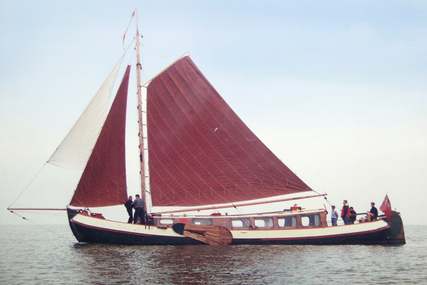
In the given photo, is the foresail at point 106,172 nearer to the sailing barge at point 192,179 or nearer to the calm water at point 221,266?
the sailing barge at point 192,179

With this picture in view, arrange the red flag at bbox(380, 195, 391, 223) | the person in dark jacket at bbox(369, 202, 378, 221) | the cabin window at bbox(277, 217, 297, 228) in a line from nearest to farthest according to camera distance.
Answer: the red flag at bbox(380, 195, 391, 223) → the cabin window at bbox(277, 217, 297, 228) → the person in dark jacket at bbox(369, 202, 378, 221)

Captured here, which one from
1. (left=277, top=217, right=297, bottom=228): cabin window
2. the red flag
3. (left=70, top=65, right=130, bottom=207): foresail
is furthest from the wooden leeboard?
the red flag

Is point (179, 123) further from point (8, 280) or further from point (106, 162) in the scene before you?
point (8, 280)

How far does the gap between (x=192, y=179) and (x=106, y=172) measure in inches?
232

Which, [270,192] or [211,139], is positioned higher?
[211,139]

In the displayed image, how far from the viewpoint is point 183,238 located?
32500mm

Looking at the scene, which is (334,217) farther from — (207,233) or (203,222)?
(203,222)

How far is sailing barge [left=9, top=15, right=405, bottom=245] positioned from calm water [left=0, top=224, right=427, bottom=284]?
3.00 feet

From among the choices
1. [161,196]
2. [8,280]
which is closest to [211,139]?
[161,196]

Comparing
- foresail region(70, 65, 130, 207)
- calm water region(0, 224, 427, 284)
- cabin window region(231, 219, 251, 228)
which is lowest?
calm water region(0, 224, 427, 284)

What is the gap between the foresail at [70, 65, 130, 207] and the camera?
1302 inches

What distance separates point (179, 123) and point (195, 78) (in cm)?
344

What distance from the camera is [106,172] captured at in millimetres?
33219

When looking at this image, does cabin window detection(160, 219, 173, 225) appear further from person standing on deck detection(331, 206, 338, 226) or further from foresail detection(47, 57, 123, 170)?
person standing on deck detection(331, 206, 338, 226)
